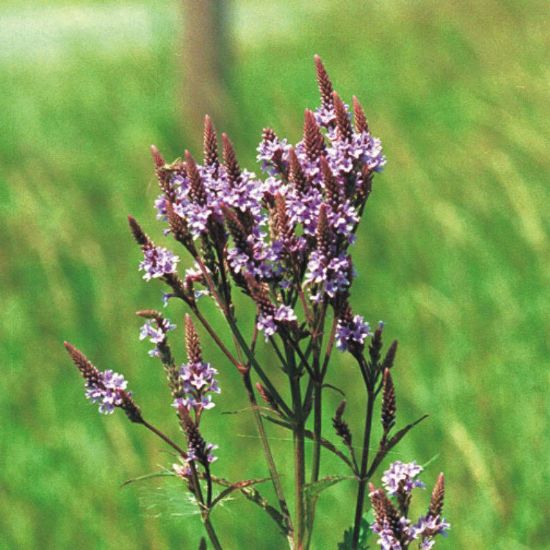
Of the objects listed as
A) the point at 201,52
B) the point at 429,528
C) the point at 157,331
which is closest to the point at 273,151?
the point at 157,331

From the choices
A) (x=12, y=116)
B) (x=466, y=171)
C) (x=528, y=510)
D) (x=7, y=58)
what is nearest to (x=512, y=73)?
(x=466, y=171)

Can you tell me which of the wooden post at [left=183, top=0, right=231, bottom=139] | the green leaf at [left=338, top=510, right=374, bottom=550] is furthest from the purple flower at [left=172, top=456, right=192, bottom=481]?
the wooden post at [left=183, top=0, right=231, bottom=139]

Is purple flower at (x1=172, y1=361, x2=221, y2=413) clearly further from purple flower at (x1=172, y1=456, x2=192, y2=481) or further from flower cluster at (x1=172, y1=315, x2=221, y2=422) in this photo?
purple flower at (x1=172, y1=456, x2=192, y2=481)

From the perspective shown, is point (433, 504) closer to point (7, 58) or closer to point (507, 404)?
point (507, 404)

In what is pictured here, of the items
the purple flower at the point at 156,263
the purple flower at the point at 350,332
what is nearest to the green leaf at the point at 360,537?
the purple flower at the point at 350,332

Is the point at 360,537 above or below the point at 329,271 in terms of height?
below

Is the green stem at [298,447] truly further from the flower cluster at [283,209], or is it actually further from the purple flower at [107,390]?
the purple flower at [107,390]

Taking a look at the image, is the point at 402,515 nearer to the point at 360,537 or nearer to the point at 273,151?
the point at 360,537
